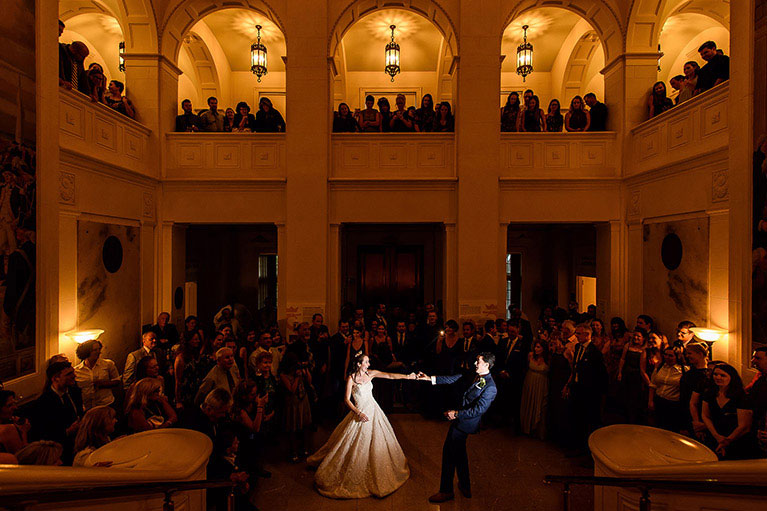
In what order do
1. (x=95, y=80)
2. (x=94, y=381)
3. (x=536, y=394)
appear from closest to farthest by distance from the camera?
(x=94, y=381), (x=536, y=394), (x=95, y=80)

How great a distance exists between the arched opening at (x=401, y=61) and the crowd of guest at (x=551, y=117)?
293 centimetres

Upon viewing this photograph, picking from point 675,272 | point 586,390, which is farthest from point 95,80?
point 675,272

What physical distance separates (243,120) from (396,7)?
4.60 metres

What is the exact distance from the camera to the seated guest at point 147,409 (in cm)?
436

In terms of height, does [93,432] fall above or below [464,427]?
above

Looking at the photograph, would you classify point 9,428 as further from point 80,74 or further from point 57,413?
point 80,74

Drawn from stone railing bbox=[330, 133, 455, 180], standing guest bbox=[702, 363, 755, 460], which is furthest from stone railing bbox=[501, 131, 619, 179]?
standing guest bbox=[702, 363, 755, 460]

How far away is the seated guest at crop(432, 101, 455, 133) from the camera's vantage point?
33.7 ft

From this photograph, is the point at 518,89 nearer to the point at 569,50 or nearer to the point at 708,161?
the point at 569,50

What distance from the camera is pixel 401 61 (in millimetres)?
14328

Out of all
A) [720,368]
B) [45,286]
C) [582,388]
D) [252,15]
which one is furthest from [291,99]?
[720,368]

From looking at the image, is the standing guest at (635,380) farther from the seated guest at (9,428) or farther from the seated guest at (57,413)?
the seated guest at (9,428)

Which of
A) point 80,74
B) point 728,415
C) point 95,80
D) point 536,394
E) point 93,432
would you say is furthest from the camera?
point 95,80

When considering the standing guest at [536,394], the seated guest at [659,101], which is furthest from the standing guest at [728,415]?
the seated guest at [659,101]
